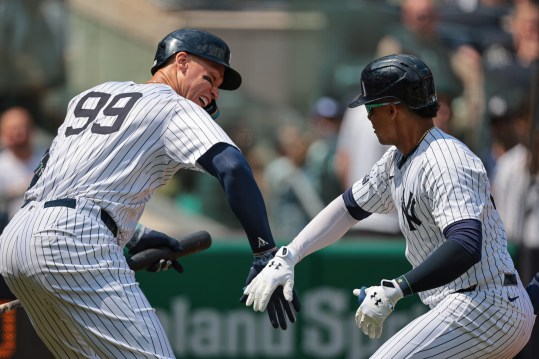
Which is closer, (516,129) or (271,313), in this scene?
(271,313)

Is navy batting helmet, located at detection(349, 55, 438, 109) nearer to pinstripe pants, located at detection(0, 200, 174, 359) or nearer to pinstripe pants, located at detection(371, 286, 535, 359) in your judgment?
pinstripe pants, located at detection(371, 286, 535, 359)

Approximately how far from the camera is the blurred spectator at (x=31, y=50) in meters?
9.76

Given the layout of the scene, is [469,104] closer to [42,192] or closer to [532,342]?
[532,342]

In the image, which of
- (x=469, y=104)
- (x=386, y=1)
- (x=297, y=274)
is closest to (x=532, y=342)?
(x=297, y=274)

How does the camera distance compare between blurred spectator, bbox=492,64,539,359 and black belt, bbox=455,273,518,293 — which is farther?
blurred spectator, bbox=492,64,539,359

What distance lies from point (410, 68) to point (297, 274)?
348 cm

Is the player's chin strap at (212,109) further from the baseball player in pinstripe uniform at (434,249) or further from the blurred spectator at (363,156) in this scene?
the blurred spectator at (363,156)

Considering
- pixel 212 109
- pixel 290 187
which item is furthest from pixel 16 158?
pixel 212 109

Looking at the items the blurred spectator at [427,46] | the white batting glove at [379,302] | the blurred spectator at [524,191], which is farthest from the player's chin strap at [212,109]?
the blurred spectator at [427,46]

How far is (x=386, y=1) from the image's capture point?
10141 millimetres

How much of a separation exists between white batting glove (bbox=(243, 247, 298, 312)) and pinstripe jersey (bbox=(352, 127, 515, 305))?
0.58 m

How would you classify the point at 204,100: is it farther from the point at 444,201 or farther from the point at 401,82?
the point at 444,201

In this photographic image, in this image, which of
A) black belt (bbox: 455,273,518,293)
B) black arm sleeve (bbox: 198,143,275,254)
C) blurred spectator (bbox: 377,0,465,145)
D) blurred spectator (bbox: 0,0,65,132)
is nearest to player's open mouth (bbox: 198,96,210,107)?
black arm sleeve (bbox: 198,143,275,254)

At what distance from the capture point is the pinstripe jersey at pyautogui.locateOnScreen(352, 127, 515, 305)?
4.46 m
